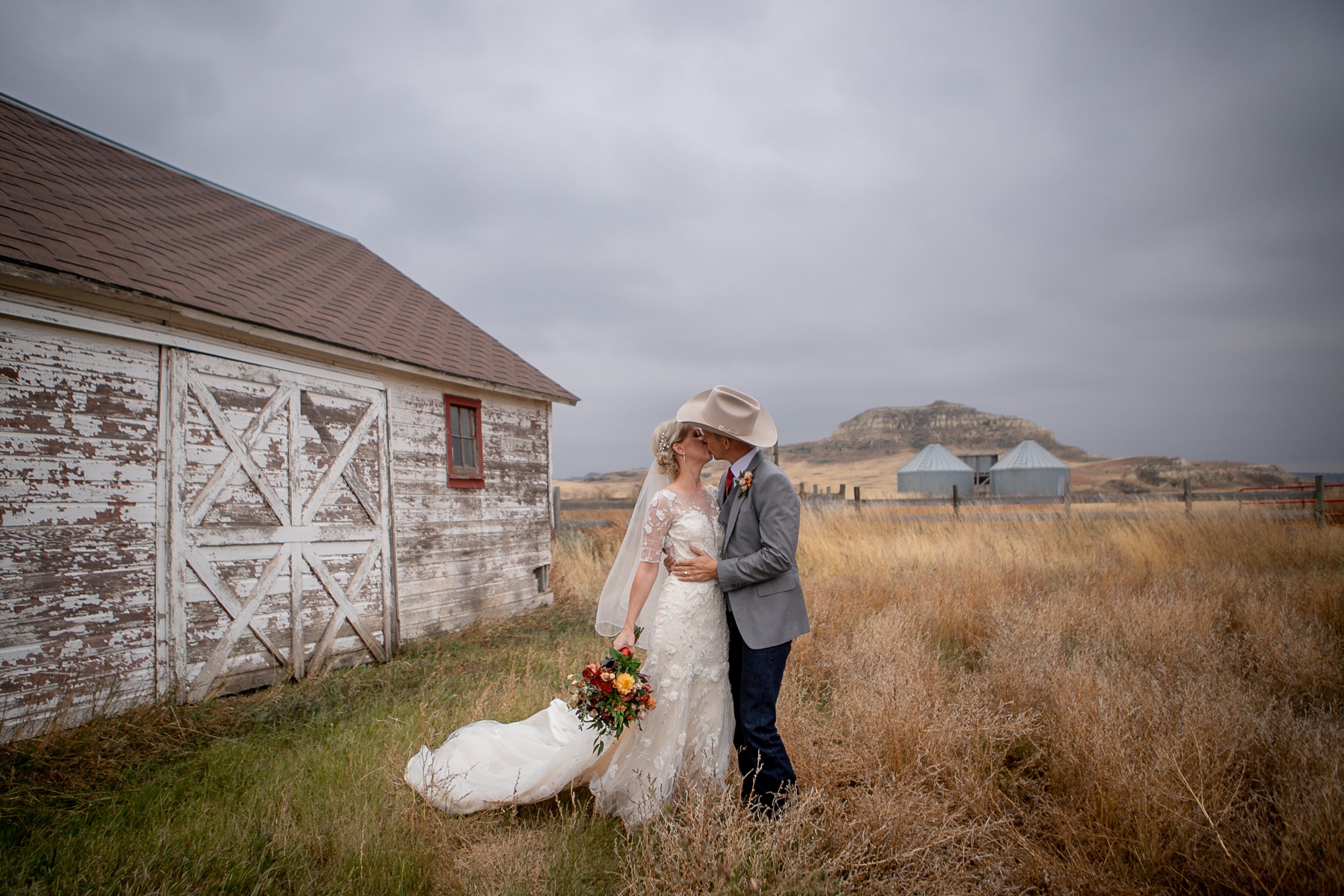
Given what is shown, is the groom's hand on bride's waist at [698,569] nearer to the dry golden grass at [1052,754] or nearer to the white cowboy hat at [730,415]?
the white cowboy hat at [730,415]

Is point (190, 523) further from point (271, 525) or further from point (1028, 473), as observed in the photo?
point (1028, 473)

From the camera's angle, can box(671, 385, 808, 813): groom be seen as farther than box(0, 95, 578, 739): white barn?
No

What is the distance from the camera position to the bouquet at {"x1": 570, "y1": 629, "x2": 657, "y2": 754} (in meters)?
2.97

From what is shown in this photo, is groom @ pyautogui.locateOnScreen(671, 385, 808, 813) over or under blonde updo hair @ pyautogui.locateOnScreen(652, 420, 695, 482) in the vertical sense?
under

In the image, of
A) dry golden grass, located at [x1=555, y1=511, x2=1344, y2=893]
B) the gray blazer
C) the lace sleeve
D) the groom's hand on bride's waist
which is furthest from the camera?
the lace sleeve

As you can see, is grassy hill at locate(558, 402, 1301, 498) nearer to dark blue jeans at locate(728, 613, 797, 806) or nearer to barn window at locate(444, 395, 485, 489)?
barn window at locate(444, 395, 485, 489)

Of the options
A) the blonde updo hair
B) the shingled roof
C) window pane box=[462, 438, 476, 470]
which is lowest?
the blonde updo hair

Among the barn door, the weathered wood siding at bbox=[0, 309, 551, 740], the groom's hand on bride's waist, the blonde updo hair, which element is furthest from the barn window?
the groom's hand on bride's waist

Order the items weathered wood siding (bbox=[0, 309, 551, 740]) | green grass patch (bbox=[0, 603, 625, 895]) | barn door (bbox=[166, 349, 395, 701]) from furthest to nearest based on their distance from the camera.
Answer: barn door (bbox=[166, 349, 395, 701]), weathered wood siding (bbox=[0, 309, 551, 740]), green grass patch (bbox=[0, 603, 625, 895])

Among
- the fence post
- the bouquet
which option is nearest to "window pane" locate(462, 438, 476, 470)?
the bouquet

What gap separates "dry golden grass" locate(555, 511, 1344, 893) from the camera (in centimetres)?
276

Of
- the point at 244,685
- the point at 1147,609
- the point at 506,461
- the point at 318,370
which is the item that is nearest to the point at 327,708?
the point at 244,685

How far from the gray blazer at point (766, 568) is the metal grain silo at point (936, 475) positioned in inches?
1335

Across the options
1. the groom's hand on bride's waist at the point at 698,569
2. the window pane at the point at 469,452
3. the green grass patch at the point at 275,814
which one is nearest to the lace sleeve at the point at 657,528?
the groom's hand on bride's waist at the point at 698,569
